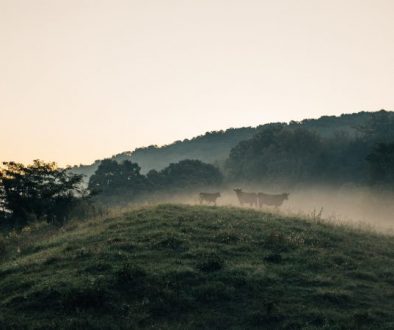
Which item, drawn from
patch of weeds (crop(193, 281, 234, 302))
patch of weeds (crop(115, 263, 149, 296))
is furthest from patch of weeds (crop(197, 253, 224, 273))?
patch of weeds (crop(115, 263, 149, 296))

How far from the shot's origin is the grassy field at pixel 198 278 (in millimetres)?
17203

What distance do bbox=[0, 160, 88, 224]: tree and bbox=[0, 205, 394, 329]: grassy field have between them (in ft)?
33.8

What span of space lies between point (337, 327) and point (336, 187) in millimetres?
75820

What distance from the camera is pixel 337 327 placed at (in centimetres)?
1636

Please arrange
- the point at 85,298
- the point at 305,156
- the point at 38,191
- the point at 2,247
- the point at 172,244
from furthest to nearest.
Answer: the point at 305,156
the point at 38,191
the point at 2,247
the point at 172,244
the point at 85,298

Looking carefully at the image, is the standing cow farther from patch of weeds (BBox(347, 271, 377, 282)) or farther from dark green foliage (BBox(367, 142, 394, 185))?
dark green foliage (BBox(367, 142, 394, 185))

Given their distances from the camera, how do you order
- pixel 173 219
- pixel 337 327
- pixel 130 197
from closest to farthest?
pixel 337 327 < pixel 173 219 < pixel 130 197

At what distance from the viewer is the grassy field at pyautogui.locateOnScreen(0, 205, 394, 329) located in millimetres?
17203

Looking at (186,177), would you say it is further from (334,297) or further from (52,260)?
(334,297)

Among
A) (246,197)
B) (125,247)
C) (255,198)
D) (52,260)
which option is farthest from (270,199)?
(52,260)

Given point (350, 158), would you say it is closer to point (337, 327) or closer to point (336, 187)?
point (336, 187)

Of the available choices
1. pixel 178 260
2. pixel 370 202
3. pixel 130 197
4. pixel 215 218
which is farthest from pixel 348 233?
pixel 130 197

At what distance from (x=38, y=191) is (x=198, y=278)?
2640cm

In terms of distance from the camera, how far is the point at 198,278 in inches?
806
